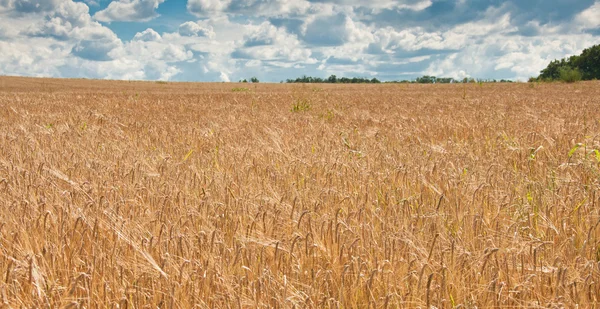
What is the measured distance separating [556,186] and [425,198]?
3.58ft

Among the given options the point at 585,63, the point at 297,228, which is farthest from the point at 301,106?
the point at 585,63

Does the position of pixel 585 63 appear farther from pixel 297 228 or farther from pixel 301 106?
pixel 297 228

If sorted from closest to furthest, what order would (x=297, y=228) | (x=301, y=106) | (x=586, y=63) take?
(x=297, y=228) < (x=301, y=106) < (x=586, y=63)

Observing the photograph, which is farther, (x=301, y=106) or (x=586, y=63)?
(x=586, y=63)

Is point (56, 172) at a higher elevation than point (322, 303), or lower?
higher

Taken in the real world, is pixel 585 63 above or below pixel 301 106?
above

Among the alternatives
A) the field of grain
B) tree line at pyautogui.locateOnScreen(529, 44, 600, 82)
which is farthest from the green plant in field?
tree line at pyautogui.locateOnScreen(529, 44, 600, 82)

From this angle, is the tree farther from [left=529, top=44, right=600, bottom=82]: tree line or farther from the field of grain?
the field of grain

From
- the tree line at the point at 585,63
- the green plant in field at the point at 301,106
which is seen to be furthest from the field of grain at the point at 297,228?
the tree line at the point at 585,63

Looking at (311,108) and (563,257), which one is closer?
(563,257)

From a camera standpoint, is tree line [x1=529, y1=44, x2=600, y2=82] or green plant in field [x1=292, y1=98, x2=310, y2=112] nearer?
green plant in field [x1=292, y1=98, x2=310, y2=112]

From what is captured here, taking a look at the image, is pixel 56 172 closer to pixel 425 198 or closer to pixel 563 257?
pixel 425 198

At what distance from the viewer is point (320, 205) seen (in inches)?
124

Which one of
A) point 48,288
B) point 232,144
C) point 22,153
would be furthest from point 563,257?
point 22,153
